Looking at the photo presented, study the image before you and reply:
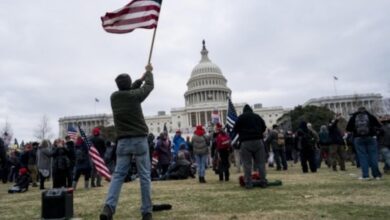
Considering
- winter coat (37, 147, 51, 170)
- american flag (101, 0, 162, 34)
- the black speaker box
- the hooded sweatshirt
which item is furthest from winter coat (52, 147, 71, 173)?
the black speaker box

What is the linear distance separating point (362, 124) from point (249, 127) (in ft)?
10.9

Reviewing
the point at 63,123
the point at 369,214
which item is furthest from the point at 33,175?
the point at 63,123

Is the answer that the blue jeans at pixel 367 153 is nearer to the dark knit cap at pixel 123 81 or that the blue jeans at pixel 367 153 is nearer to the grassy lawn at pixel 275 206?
the grassy lawn at pixel 275 206

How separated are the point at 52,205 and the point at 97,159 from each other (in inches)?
252

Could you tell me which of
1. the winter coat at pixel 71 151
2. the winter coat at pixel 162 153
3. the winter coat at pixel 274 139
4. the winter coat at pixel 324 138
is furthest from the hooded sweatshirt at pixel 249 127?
the winter coat at pixel 274 139

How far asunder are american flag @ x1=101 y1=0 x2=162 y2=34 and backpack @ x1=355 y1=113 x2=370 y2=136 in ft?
22.3

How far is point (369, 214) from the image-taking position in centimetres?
530

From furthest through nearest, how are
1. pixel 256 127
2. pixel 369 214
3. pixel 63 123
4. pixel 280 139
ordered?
1. pixel 63 123
2. pixel 280 139
3. pixel 256 127
4. pixel 369 214

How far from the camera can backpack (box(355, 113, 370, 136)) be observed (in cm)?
1021

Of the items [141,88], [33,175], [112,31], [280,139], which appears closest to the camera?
[141,88]

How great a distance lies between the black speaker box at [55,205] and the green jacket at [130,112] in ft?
3.94

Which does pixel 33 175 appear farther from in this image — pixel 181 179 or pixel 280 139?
pixel 280 139

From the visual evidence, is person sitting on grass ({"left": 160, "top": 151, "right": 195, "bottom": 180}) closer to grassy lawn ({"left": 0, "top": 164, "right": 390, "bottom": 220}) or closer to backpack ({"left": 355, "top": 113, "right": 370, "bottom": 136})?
grassy lawn ({"left": 0, "top": 164, "right": 390, "bottom": 220})

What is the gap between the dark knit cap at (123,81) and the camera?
5.80 m
